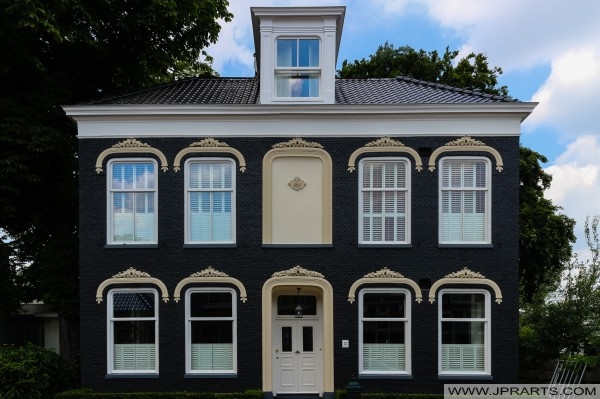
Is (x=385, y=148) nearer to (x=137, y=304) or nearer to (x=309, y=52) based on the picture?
(x=309, y=52)

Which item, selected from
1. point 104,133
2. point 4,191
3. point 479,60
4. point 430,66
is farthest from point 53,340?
point 479,60

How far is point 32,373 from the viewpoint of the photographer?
15.6m

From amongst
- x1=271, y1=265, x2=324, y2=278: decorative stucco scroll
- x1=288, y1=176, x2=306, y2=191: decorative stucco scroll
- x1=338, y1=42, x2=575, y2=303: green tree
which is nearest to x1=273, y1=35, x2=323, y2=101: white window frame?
x1=288, y1=176, x2=306, y2=191: decorative stucco scroll

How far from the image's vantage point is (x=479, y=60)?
29516mm

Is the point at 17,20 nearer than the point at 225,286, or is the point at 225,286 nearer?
the point at 225,286

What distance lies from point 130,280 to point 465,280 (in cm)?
903

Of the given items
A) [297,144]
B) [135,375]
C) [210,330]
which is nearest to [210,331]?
[210,330]

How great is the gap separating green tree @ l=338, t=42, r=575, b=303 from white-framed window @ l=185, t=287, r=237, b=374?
1352 centimetres

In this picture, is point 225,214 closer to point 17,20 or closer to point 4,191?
point 4,191

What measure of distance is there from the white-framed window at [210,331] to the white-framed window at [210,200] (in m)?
1.49

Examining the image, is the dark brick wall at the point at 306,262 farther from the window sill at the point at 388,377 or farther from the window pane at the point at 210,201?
the window pane at the point at 210,201

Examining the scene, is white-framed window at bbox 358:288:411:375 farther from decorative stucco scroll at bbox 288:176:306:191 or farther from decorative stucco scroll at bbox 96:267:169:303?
decorative stucco scroll at bbox 96:267:169:303

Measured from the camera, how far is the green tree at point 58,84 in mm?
17594

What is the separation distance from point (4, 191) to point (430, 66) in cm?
2056
